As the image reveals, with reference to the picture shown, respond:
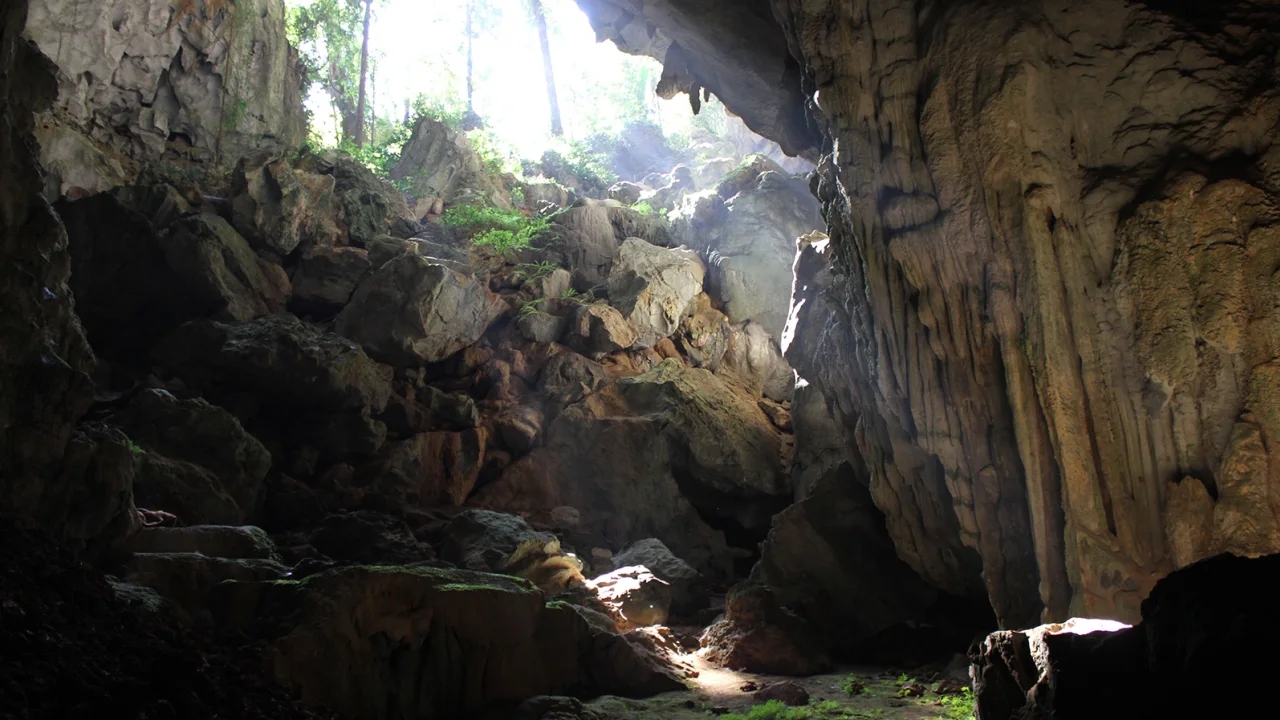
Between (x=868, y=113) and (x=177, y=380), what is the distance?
14.3 meters

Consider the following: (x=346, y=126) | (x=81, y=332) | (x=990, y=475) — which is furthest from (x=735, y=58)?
(x=346, y=126)

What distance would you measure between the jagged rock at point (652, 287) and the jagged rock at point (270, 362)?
7.85m

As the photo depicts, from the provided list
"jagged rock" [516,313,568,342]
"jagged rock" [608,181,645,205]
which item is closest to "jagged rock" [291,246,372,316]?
"jagged rock" [516,313,568,342]

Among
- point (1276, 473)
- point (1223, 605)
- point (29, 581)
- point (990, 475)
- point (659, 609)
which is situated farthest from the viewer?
point (659, 609)

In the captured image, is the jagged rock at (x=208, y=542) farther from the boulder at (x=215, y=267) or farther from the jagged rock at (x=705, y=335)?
the jagged rock at (x=705, y=335)

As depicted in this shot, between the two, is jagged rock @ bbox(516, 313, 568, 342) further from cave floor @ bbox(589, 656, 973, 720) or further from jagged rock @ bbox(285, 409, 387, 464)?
cave floor @ bbox(589, 656, 973, 720)

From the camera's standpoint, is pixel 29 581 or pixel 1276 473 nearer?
pixel 29 581

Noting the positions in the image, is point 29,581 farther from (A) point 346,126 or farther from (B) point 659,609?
(A) point 346,126

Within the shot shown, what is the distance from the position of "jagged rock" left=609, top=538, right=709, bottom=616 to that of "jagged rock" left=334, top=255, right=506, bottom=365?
699cm

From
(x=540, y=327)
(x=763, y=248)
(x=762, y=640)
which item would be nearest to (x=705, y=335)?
(x=763, y=248)

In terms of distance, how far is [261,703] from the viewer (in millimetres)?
6094

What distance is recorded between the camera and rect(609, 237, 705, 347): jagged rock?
22.0 meters

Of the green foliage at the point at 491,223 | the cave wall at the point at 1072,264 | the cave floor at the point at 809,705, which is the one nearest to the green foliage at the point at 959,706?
the cave floor at the point at 809,705

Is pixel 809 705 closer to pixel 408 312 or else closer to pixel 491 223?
pixel 408 312
